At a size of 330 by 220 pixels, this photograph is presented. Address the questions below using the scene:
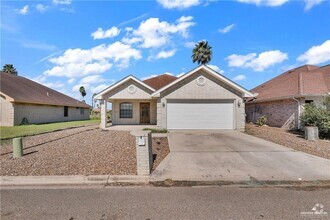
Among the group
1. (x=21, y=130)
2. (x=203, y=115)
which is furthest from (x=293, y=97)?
(x=21, y=130)

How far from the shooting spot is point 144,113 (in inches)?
842

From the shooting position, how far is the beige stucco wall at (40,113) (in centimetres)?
2022

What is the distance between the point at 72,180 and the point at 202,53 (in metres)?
33.9

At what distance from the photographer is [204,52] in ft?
122

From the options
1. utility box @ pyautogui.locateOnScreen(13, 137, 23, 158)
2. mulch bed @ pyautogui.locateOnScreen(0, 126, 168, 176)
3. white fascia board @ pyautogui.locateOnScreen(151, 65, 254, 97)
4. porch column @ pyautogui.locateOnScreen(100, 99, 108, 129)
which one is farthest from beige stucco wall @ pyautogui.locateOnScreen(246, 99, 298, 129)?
utility box @ pyautogui.locateOnScreen(13, 137, 23, 158)

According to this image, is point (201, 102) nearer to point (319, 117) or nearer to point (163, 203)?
point (319, 117)

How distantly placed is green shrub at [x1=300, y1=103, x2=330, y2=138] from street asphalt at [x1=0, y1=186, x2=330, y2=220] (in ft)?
31.1

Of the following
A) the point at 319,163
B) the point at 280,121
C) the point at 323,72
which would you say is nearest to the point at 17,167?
the point at 319,163

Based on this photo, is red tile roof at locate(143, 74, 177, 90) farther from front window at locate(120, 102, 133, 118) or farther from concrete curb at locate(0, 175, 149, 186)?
concrete curb at locate(0, 175, 149, 186)

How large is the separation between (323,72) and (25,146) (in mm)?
22432

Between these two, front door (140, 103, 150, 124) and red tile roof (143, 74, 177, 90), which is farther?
red tile roof (143, 74, 177, 90)

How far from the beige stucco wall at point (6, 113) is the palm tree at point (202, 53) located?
26598mm

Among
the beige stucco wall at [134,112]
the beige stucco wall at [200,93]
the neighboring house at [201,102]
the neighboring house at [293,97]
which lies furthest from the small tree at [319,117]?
the beige stucco wall at [134,112]

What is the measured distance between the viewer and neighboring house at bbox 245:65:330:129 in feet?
54.7
